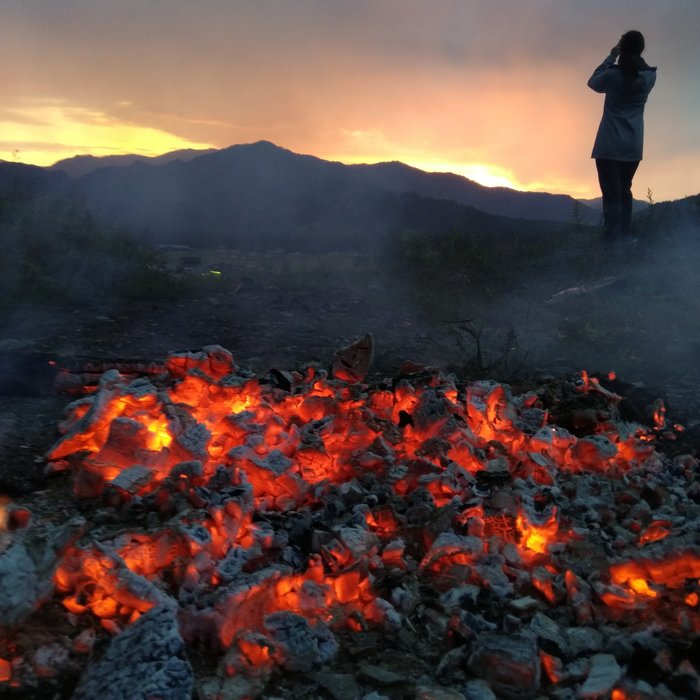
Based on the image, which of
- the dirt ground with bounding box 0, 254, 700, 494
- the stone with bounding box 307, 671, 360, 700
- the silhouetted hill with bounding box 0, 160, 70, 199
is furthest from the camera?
the silhouetted hill with bounding box 0, 160, 70, 199

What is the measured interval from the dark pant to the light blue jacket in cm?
12

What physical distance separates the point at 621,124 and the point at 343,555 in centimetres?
761

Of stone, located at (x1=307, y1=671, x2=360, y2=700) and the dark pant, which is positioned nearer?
stone, located at (x1=307, y1=671, x2=360, y2=700)

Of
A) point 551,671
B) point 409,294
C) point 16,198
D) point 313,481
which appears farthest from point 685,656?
point 16,198

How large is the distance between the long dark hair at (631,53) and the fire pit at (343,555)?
5.69 meters

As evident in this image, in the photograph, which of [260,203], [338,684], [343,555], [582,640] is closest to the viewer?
[338,684]

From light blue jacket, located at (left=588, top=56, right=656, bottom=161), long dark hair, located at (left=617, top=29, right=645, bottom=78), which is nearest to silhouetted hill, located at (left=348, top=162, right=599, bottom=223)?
light blue jacket, located at (left=588, top=56, right=656, bottom=161)

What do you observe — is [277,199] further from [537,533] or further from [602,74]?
[537,533]

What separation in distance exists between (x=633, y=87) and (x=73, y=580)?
330 inches

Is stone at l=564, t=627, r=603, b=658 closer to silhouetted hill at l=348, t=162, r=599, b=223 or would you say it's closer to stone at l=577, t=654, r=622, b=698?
stone at l=577, t=654, r=622, b=698

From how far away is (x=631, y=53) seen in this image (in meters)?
7.70

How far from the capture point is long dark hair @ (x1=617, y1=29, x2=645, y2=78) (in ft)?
24.8

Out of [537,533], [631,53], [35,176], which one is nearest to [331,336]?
[537,533]

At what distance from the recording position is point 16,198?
883cm
